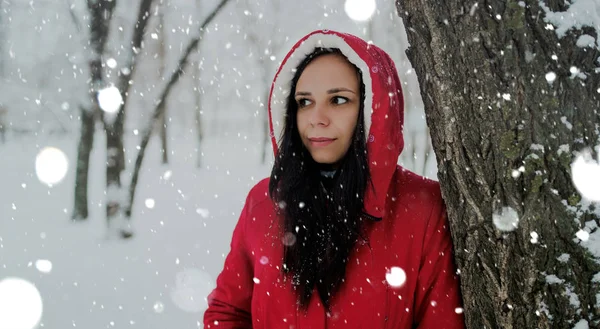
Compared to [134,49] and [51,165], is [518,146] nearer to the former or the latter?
[134,49]

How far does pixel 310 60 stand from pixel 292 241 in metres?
0.76

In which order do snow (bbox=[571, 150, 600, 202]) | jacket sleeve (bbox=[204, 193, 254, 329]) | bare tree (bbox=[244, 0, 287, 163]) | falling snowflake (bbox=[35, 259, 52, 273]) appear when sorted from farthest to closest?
bare tree (bbox=[244, 0, 287, 163]) < falling snowflake (bbox=[35, 259, 52, 273]) < jacket sleeve (bbox=[204, 193, 254, 329]) < snow (bbox=[571, 150, 600, 202])

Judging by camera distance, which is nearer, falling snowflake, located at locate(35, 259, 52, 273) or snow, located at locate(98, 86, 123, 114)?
falling snowflake, located at locate(35, 259, 52, 273)

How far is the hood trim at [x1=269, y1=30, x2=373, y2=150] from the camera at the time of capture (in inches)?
67.9

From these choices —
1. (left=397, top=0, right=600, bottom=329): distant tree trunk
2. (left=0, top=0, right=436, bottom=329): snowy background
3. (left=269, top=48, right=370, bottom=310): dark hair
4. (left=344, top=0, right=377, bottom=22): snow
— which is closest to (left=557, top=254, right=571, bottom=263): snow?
(left=397, top=0, right=600, bottom=329): distant tree trunk

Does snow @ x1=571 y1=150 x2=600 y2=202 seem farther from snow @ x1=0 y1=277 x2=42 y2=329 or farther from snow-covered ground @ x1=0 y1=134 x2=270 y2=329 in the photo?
snow @ x1=0 y1=277 x2=42 y2=329

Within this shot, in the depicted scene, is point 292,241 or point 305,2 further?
point 305,2

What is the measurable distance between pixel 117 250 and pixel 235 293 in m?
6.49

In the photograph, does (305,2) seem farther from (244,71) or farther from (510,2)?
(510,2)

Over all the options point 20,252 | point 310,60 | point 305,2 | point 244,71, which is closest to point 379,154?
point 310,60

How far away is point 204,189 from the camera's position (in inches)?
615

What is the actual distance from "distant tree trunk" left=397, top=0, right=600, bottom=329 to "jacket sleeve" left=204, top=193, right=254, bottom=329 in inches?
39.3

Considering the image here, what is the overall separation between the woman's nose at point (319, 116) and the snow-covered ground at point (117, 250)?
4.13 m

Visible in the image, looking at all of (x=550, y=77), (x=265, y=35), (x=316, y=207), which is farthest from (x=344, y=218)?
(x=265, y=35)
